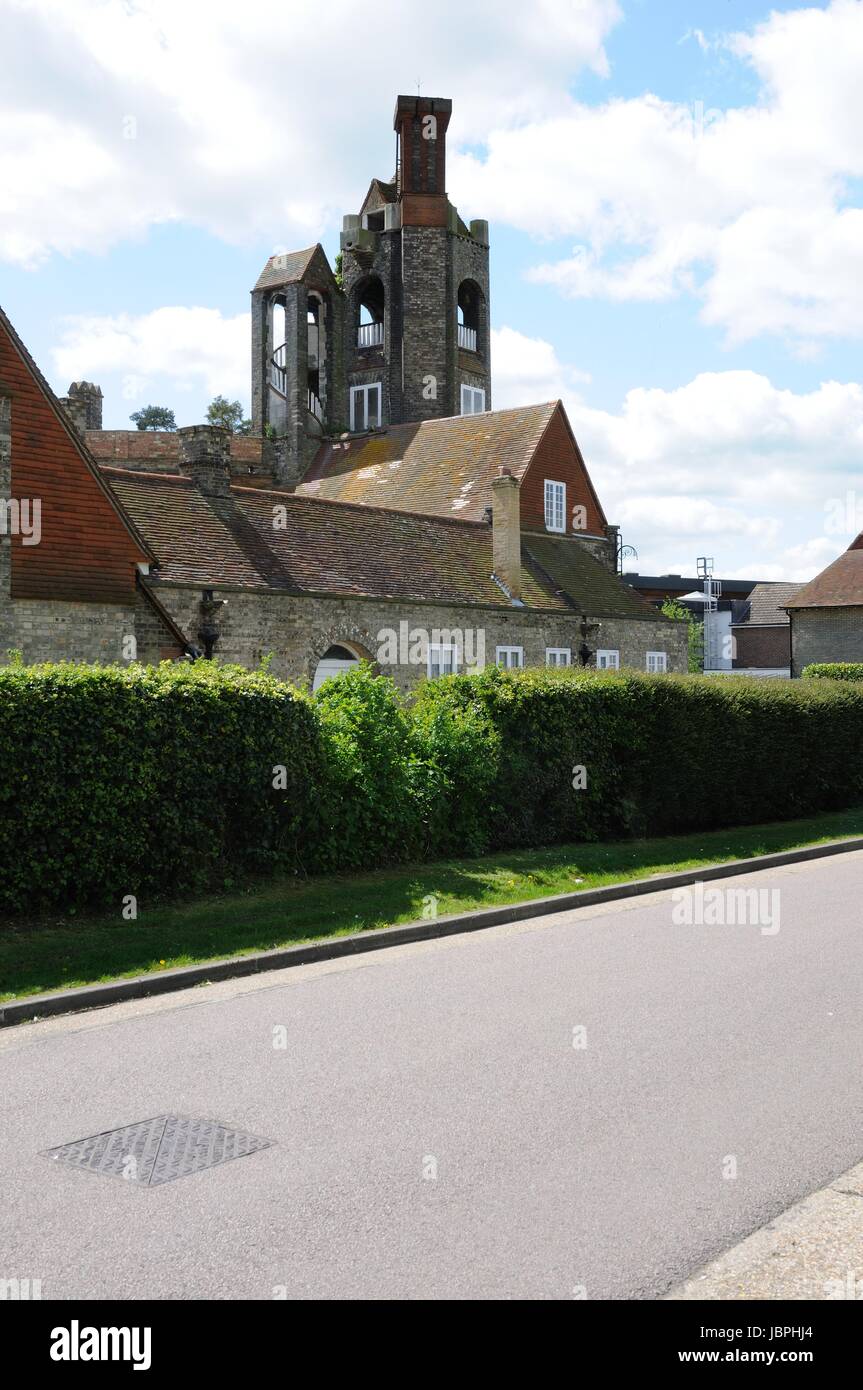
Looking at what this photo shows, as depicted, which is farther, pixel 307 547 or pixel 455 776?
pixel 307 547

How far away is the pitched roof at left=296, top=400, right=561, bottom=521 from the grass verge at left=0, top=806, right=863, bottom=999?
2388 cm

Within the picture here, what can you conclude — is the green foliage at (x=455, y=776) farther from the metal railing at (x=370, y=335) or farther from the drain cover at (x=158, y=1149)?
the metal railing at (x=370, y=335)

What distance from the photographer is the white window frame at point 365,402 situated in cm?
6344

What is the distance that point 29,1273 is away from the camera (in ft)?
14.1

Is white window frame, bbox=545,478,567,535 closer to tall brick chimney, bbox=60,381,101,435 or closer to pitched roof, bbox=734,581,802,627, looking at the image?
tall brick chimney, bbox=60,381,101,435

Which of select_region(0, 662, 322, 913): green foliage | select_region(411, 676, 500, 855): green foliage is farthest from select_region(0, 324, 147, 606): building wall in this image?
select_region(0, 662, 322, 913): green foliage

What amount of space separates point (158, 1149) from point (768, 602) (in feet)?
253

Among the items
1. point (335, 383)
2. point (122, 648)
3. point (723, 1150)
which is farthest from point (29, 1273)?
point (335, 383)

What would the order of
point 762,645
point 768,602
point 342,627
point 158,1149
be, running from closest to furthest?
point 158,1149
point 342,627
point 762,645
point 768,602

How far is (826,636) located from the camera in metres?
54.2

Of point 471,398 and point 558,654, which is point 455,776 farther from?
point 471,398

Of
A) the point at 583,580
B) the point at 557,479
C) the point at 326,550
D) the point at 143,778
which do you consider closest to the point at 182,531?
the point at 326,550

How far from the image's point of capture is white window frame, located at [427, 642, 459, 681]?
1162 inches
